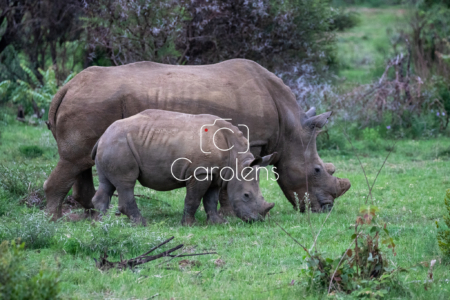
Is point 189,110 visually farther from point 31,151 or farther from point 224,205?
point 31,151

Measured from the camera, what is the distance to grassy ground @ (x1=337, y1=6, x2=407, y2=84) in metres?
21.5

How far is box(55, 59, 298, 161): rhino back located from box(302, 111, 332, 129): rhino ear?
30 centimetres

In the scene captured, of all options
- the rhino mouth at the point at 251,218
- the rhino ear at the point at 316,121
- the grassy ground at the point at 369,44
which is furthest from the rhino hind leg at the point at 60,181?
the grassy ground at the point at 369,44

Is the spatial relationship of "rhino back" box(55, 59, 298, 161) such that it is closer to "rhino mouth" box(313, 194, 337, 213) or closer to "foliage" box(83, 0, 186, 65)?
"rhino mouth" box(313, 194, 337, 213)

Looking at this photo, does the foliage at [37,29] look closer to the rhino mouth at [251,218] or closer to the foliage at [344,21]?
the foliage at [344,21]

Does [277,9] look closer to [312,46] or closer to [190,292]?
[312,46]

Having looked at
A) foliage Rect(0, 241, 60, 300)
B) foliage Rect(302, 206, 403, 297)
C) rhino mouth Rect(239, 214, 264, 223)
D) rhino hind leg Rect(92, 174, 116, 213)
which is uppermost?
foliage Rect(0, 241, 60, 300)

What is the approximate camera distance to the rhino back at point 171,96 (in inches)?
300

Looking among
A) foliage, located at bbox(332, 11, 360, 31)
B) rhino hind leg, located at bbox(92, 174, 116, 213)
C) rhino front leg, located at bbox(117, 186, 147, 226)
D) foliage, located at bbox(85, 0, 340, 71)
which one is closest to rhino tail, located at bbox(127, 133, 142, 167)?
rhino front leg, located at bbox(117, 186, 147, 226)

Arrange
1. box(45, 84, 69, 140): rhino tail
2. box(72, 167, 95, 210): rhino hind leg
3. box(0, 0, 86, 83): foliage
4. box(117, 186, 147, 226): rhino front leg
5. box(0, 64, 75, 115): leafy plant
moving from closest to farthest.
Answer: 1. box(117, 186, 147, 226): rhino front leg
2. box(45, 84, 69, 140): rhino tail
3. box(72, 167, 95, 210): rhino hind leg
4. box(0, 64, 75, 115): leafy plant
5. box(0, 0, 86, 83): foliage

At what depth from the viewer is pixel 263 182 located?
10867 mm

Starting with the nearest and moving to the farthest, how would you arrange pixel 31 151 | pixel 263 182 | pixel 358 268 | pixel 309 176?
pixel 358 268 → pixel 309 176 → pixel 263 182 → pixel 31 151

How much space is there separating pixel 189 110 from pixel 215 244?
2210 mm

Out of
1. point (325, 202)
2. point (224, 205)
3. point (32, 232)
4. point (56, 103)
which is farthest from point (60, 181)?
point (325, 202)
